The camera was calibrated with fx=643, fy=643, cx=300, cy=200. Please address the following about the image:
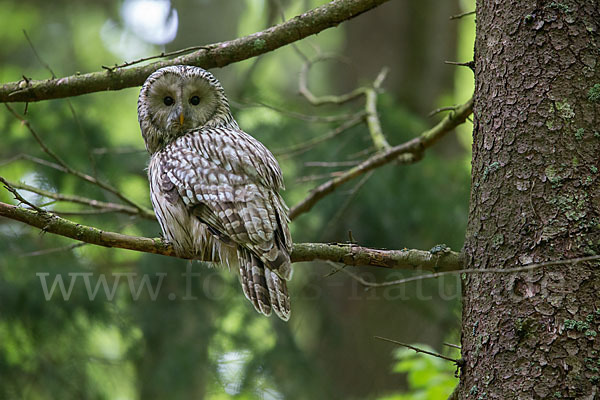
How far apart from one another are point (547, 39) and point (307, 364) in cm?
446

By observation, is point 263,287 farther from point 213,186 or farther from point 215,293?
point 215,293

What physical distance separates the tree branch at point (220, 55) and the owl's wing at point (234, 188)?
559 mm

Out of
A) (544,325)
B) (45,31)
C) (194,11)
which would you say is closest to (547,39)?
(544,325)

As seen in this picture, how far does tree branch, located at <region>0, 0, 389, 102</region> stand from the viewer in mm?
3293

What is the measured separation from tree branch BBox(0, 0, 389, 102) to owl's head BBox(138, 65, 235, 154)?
0.56m

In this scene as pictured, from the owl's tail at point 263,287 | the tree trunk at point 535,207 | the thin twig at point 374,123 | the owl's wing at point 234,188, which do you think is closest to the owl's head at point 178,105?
the owl's wing at point 234,188

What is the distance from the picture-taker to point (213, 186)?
365cm

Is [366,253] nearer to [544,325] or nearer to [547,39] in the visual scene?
[544,325]

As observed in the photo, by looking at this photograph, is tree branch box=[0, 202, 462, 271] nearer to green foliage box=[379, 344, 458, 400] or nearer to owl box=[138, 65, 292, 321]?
owl box=[138, 65, 292, 321]

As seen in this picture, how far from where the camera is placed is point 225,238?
→ 11.6 ft

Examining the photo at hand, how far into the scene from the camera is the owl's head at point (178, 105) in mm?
4152

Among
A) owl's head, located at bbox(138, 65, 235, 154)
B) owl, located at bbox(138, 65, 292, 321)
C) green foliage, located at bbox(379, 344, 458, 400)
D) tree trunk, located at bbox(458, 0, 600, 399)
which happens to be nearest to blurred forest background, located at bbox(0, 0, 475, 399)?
green foliage, located at bbox(379, 344, 458, 400)

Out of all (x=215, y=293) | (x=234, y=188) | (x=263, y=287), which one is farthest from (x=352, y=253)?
(x=215, y=293)

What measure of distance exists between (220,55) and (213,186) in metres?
0.73
